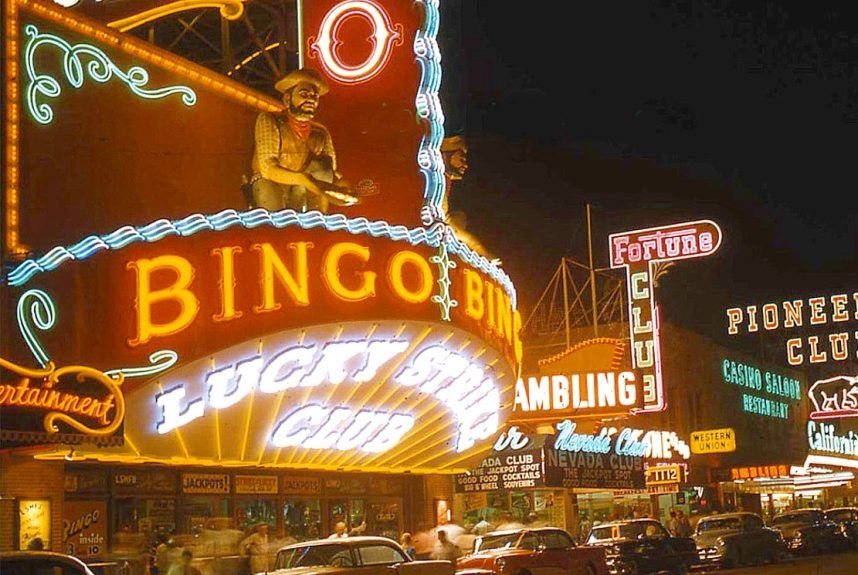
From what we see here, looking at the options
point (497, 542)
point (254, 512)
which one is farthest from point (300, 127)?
point (497, 542)

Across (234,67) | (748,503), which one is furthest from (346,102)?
(748,503)

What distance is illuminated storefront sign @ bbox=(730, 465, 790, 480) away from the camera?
47.5 metres

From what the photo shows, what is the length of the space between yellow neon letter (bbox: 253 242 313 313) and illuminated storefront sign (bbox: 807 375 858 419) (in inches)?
1776

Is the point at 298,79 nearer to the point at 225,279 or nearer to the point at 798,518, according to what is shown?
the point at 225,279

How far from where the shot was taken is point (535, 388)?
34.8 metres

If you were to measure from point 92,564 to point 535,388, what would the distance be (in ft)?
60.0

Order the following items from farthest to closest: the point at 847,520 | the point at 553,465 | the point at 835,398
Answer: the point at 835,398
the point at 847,520
the point at 553,465

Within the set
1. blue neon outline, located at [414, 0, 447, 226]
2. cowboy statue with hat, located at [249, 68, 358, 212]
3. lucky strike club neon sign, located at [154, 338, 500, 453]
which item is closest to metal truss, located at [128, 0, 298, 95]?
cowboy statue with hat, located at [249, 68, 358, 212]

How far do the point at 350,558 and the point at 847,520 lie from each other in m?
25.0

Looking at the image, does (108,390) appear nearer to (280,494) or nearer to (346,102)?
(280,494)

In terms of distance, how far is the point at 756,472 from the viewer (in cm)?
4775

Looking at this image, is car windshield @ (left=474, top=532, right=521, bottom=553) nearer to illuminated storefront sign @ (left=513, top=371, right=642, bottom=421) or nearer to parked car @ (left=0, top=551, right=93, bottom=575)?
parked car @ (left=0, top=551, right=93, bottom=575)

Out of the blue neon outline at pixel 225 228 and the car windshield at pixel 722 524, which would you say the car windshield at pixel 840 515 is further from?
the blue neon outline at pixel 225 228

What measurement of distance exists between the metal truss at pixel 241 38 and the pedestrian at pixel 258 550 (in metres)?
10.6
